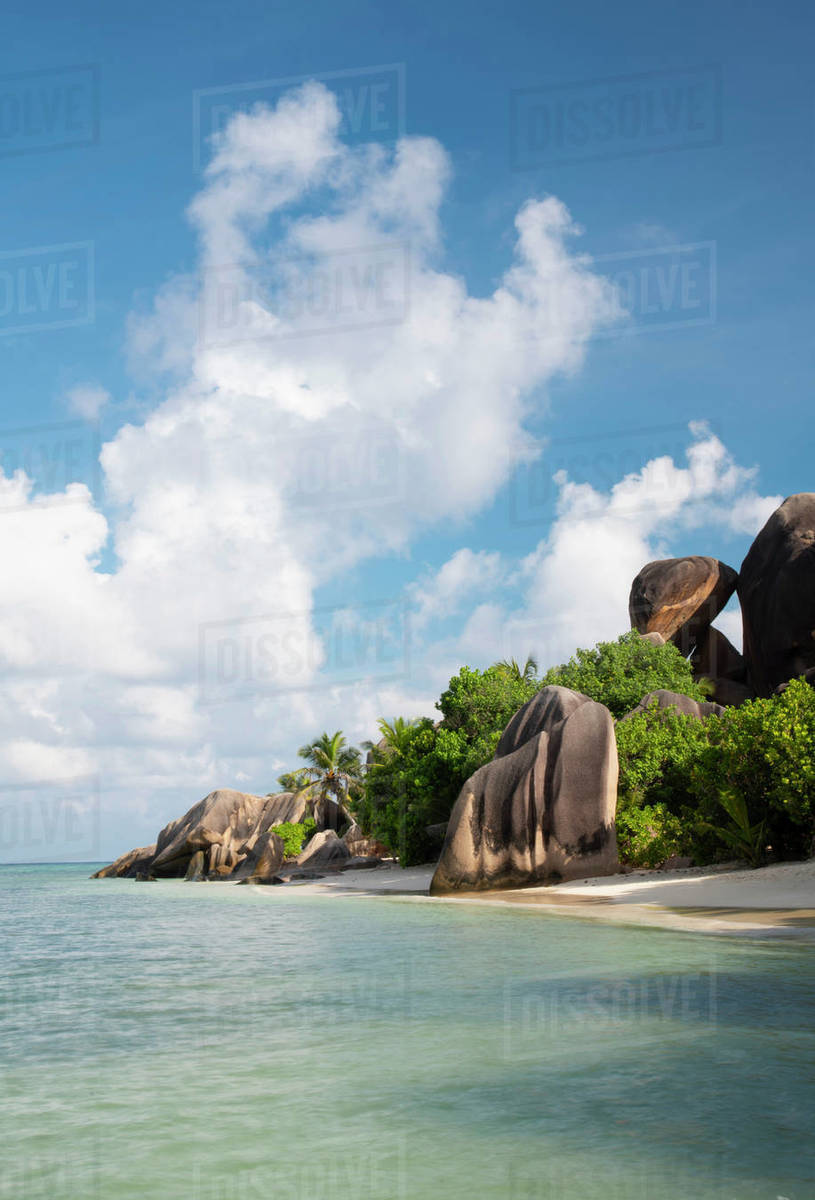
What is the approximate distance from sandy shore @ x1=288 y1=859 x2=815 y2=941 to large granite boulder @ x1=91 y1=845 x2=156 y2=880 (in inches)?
1873

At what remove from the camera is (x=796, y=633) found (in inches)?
1588

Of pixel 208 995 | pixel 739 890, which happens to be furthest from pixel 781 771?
pixel 208 995

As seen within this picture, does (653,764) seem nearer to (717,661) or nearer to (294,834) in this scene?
(717,661)

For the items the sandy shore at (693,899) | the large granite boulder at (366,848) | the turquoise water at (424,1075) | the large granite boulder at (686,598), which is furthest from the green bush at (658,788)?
the large granite boulder at (366,848)

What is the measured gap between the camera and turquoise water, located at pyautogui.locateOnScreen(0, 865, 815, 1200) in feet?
16.5

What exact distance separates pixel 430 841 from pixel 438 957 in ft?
84.0

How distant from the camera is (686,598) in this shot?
160 feet

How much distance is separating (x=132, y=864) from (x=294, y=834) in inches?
825

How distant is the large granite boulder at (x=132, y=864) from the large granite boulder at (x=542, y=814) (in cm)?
4880

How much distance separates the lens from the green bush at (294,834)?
54000 mm

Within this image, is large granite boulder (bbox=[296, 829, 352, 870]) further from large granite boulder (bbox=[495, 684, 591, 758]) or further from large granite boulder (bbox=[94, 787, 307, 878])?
large granite boulder (bbox=[495, 684, 591, 758])

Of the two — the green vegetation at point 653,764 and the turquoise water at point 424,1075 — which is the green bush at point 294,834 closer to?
the green vegetation at point 653,764

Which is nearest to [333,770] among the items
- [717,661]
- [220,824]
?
[220,824]

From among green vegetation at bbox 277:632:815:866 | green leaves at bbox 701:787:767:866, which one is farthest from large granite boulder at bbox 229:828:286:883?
green leaves at bbox 701:787:767:866
